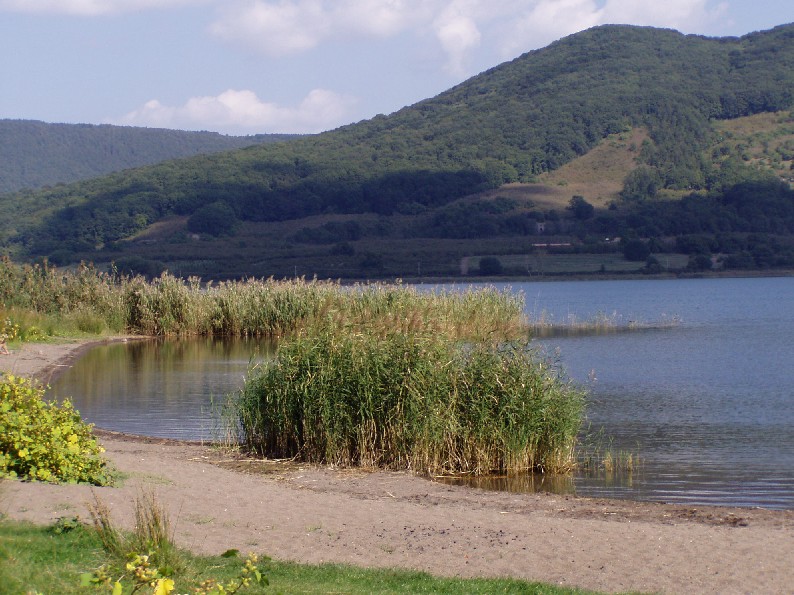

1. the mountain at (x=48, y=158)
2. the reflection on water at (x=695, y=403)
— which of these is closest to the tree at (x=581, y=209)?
the reflection on water at (x=695, y=403)

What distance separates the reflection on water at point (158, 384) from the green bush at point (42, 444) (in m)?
4.34

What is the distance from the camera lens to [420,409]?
1194cm

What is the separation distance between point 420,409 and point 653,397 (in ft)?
28.6

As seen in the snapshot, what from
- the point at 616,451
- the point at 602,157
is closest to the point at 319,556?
the point at 616,451

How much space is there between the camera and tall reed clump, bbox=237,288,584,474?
12016 mm

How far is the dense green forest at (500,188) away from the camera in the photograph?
80125 mm

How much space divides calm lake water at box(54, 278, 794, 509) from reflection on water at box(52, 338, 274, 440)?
25 mm

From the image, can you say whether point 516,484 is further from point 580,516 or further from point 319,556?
point 319,556

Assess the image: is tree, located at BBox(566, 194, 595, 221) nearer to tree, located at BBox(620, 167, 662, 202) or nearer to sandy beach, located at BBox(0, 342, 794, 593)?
tree, located at BBox(620, 167, 662, 202)

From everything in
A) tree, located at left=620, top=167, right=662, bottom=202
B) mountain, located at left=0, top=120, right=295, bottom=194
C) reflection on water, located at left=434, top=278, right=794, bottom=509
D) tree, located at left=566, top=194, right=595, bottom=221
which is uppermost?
mountain, located at left=0, top=120, right=295, bottom=194

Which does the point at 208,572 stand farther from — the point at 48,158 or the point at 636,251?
the point at 48,158

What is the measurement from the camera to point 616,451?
539 inches

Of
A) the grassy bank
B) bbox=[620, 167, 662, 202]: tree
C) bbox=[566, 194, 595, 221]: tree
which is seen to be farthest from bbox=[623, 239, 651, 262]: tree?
the grassy bank

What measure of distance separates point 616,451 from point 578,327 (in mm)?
21744
